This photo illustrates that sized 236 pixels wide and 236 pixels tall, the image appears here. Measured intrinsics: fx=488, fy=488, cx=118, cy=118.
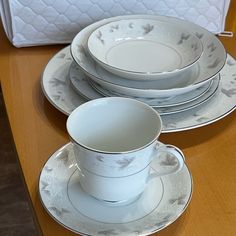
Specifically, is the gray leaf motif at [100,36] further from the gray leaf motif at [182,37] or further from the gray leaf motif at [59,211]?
the gray leaf motif at [59,211]

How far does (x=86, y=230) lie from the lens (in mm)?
503

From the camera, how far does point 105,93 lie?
68cm

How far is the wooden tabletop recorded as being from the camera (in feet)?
1.77

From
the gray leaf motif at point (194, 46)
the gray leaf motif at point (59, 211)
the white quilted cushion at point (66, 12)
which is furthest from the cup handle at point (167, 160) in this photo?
the white quilted cushion at point (66, 12)

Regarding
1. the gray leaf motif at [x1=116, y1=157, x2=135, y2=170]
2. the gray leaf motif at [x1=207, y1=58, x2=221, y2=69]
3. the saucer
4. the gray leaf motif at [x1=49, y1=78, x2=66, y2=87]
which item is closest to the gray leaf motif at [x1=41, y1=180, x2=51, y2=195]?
the saucer

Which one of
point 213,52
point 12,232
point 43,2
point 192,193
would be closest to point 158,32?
point 213,52

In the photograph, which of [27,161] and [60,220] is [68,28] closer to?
[27,161]

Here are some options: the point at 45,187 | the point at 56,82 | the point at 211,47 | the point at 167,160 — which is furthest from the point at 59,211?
the point at 211,47

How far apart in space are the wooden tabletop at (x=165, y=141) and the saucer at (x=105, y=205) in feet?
0.06

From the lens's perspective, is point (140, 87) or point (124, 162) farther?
point (140, 87)

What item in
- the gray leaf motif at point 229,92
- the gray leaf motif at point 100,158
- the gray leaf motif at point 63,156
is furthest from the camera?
the gray leaf motif at point 229,92

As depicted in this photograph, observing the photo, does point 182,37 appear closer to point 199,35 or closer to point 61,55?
point 199,35

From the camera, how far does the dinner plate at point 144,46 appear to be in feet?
2.35

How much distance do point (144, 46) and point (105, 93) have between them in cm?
13
